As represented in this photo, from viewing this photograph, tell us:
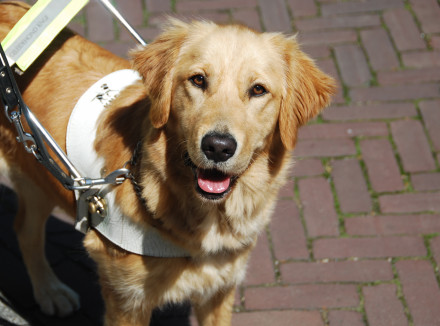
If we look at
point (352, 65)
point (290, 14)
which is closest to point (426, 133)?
point (352, 65)

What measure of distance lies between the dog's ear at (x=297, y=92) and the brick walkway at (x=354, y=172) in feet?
4.32

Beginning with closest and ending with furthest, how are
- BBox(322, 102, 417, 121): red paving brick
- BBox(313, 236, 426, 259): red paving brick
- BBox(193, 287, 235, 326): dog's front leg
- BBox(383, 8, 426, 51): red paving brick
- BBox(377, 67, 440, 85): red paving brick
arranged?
BBox(193, 287, 235, 326): dog's front leg < BBox(313, 236, 426, 259): red paving brick < BBox(322, 102, 417, 121): red paving brick < BBox(377, 67, 440, 85): red paving brick < BBox(383, 8, 426, 51): red paving brick

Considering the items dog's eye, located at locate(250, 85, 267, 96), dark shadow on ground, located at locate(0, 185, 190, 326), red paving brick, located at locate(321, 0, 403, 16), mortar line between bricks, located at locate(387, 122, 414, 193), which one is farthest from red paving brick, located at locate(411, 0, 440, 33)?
dark shadow on ground, located at locate(0, 185, 190, 326)

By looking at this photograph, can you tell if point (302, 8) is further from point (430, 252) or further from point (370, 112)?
point (430, 252)

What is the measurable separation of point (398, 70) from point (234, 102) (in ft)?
9.26

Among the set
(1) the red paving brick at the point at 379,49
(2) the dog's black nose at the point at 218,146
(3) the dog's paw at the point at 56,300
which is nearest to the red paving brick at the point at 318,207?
(1) the red paving brick at the point at 379,49

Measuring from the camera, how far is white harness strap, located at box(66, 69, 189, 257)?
2.67m

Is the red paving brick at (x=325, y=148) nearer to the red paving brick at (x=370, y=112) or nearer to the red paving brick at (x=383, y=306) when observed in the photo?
the red paving brick at (x=370, y=112)

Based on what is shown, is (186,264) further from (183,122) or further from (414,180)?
(414,180)

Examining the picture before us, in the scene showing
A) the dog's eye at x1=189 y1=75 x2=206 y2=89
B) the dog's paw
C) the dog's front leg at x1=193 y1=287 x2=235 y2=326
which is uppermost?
the dog's eye at x1=189 y1=75 x2=206 y2=89

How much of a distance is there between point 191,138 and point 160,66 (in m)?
0.42

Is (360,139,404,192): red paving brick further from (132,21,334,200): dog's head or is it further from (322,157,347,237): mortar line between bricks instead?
(132,21,334,200): dog's head

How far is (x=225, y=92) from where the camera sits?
249 cm

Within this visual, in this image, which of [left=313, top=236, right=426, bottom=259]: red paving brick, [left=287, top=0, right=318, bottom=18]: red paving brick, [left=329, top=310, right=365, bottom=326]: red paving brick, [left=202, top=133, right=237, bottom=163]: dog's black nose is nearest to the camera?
[left=202, top=133, right=237, bottom=163]: dog's black nose
